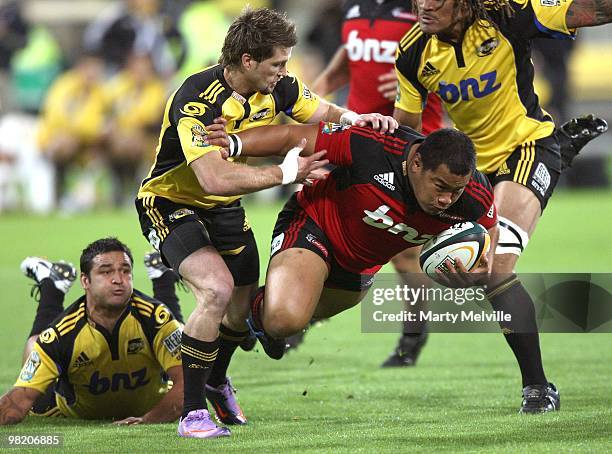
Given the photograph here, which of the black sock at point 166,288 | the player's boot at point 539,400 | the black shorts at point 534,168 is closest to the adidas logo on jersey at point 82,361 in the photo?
the black sock at point 166,288

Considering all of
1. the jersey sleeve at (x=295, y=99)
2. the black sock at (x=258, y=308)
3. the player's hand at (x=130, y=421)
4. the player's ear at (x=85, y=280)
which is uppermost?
the jersey sleeve at (x=295, y=99)

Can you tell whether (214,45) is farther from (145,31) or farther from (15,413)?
(15,413)

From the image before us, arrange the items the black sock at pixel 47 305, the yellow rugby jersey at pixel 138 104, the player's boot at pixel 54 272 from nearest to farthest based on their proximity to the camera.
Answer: the black sock at pixel 47 305, the player's boot at pixel 54 272, the yellow rugby jersey at pixel 138 104

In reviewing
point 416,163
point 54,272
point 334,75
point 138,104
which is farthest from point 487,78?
point 138,104

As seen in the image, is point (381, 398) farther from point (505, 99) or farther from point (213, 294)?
point (505, 99)

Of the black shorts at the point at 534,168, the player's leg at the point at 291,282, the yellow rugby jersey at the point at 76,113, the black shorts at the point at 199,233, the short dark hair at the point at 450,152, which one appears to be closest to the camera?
the short dark hair at the point at 450,152

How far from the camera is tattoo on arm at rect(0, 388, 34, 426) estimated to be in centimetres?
681

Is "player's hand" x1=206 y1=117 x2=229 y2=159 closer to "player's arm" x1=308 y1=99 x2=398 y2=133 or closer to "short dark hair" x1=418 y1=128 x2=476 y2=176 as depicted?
"player's arm" x1=308 y1=99 x2=398 y2=133

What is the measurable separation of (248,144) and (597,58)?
729 inches

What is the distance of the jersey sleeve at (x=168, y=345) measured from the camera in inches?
279

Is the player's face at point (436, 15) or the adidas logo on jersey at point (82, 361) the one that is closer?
the adidas logo on jersey at point (82, 361)

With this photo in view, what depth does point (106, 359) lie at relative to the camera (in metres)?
7.20

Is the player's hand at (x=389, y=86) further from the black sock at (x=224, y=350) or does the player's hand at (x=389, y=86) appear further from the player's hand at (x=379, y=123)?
the black sock at (x=224, y=350)

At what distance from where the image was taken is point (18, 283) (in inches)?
540
